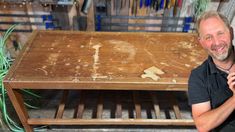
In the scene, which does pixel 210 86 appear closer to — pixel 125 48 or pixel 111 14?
pixel 125 48

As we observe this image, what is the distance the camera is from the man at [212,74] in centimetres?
98

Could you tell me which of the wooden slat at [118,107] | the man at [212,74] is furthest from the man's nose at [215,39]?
the wooden slat at [118,107]

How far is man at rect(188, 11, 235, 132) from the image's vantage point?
38.6 inches

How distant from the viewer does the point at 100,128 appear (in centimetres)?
173

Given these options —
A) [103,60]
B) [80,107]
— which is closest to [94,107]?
[80,107]

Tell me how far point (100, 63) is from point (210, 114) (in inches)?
28.9

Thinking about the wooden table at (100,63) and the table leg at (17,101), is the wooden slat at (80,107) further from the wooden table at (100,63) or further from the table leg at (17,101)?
the table leg at (17,101)

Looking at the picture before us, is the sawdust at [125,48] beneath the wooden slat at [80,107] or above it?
above

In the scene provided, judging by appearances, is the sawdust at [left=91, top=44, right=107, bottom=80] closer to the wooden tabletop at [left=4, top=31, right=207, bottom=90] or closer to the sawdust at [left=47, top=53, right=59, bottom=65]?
the wooden tabletop at [left=4, top=31, right=207, bottom=90]

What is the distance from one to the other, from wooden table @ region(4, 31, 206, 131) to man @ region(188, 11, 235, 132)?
0.24 meters

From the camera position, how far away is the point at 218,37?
0.99 m

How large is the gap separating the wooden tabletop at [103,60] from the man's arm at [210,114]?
0.87 feet

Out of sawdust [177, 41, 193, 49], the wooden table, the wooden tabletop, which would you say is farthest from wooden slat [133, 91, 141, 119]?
sawdust [177, 41, 193, 49]

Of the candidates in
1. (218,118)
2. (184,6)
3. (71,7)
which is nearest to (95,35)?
(71,7)
